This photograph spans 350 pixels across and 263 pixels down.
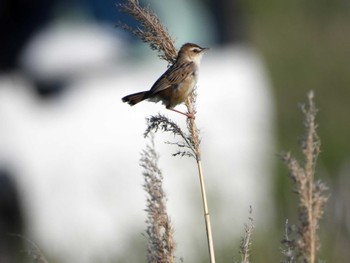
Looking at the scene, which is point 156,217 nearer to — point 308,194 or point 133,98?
point 308,194

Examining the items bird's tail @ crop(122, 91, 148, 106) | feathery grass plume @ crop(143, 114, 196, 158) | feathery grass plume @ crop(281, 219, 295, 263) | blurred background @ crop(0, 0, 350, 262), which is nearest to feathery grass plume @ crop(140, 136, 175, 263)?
feathery grass plume @ crop(143, 114, 196, 158)

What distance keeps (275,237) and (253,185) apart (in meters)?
2.34

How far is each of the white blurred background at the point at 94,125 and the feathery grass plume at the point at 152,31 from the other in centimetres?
482

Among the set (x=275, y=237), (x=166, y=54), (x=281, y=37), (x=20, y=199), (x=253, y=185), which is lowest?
(x=166, y=54)

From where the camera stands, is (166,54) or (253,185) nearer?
(166,54)

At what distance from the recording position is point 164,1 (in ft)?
33.2

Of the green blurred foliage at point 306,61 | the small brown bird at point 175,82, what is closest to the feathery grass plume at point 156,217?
the small brown bird at point 175,82

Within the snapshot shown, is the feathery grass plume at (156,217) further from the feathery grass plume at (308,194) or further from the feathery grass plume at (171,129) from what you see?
the feathery grass plume at (308,194)

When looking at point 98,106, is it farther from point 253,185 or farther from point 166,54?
point 166,54

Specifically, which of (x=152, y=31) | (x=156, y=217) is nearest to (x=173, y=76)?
(x=152, y=31)

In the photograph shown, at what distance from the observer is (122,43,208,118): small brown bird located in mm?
5125

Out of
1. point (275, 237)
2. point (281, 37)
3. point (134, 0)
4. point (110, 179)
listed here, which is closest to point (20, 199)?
point (110, 179)

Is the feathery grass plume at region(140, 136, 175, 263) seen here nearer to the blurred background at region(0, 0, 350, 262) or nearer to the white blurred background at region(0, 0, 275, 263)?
the blurred background at region(0, 0, 350, 262)

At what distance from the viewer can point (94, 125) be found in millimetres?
9891
